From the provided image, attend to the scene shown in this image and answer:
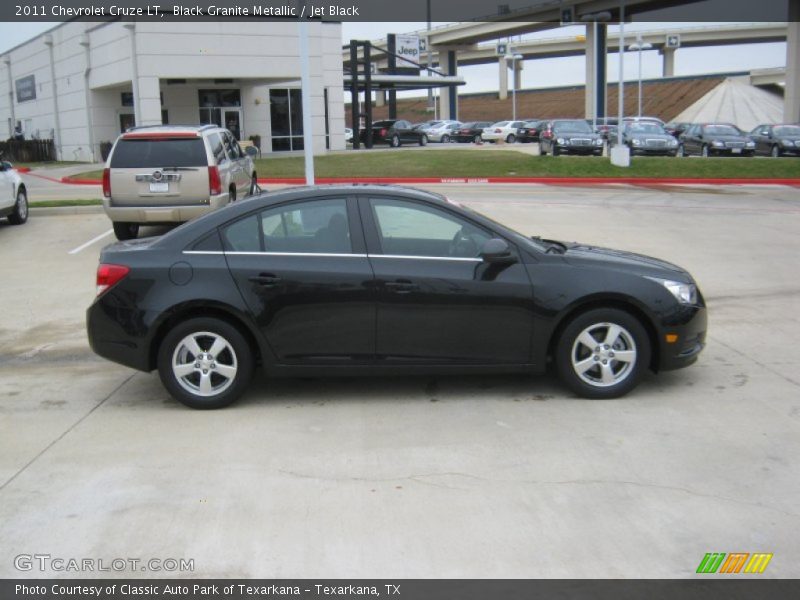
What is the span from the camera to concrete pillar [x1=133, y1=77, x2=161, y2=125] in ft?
116

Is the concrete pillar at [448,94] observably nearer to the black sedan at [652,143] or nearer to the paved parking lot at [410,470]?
the black sedan at [652,143]

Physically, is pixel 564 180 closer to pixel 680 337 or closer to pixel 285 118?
pixel 285 118

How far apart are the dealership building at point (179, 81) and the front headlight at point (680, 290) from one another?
106 ft

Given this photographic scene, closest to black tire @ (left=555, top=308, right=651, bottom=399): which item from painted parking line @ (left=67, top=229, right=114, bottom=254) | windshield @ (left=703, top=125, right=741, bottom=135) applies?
painted parking line @ (left=67, top=229, right=114, bottom=254)

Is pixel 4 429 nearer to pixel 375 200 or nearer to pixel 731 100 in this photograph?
pixel 375 200

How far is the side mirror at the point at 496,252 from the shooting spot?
6.07m

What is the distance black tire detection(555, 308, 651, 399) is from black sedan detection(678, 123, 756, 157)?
97.0 ft

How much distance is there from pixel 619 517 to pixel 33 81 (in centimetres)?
5505

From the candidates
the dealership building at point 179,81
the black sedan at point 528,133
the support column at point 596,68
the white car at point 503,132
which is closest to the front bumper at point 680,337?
the dealership building at point 179,81

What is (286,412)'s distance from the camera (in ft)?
20.2

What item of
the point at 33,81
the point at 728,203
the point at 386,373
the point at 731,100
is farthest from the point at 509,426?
the point at 731,100

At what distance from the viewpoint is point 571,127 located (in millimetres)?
34344

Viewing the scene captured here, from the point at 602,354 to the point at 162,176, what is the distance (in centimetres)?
886

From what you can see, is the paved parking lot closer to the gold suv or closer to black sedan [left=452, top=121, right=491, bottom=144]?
the gold suv
